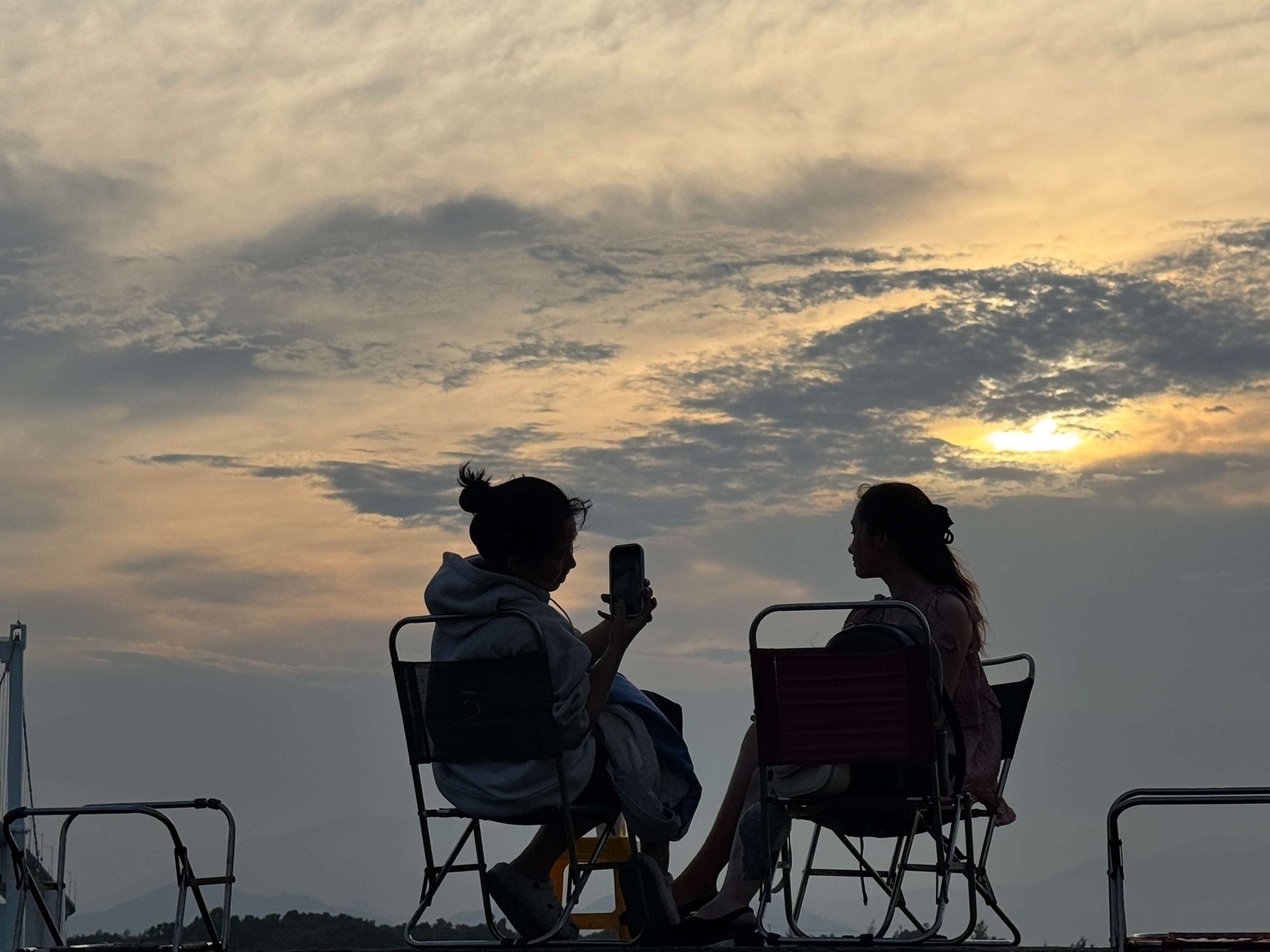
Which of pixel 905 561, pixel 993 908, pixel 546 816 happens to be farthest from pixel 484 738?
pixel 993 908

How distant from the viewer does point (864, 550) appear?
632cm

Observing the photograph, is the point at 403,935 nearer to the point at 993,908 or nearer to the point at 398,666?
the point at 398,666

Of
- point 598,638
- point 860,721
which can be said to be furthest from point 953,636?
point 598,638

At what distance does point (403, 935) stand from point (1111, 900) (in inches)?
93.6

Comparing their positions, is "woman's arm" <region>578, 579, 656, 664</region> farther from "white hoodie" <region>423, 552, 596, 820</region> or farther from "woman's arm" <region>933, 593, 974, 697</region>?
"woman's arm" <region>933, 593, 974, 697</region>

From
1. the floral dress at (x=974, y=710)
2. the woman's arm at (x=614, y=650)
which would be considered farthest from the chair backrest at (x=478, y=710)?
the floral dress at (x=974, y=710)

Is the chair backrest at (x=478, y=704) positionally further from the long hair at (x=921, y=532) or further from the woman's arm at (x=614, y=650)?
the long hair at (x=921, y=532)

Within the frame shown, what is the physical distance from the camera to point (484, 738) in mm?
5766

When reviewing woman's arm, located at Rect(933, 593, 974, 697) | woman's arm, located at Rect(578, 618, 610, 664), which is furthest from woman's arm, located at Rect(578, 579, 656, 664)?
woman's arm, located at Rect(933, 593, 974, 697)

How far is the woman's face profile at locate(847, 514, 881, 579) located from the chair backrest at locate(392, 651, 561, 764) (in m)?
1.42

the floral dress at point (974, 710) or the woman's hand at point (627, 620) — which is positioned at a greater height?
the woman's hand at point (627, 620)

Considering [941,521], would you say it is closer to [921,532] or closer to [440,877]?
[921,532]

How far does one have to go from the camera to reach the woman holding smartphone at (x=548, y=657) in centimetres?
570

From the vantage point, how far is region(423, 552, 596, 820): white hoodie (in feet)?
18.7
